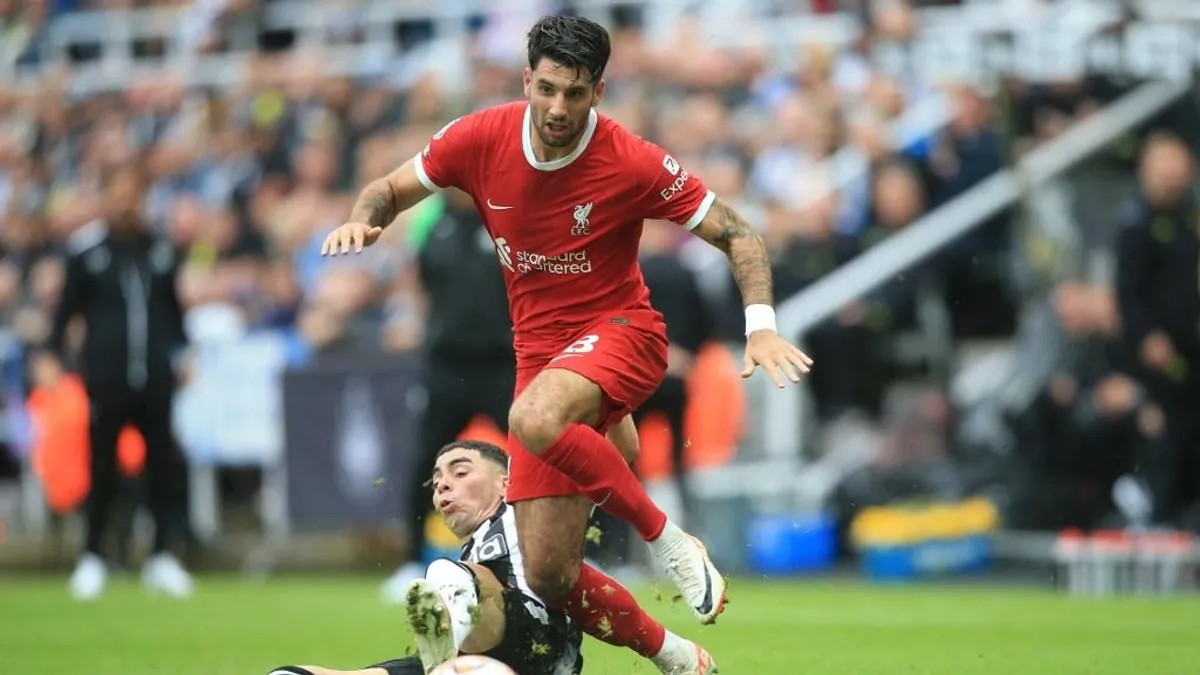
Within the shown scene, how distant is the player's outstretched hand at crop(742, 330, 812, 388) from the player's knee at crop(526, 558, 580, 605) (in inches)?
42.1

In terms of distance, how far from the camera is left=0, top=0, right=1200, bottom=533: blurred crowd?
17.9 meters

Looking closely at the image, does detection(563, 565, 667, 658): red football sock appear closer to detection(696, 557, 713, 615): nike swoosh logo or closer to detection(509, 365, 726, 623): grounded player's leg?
detection(509, 365, 726, 623): grounded player's leg

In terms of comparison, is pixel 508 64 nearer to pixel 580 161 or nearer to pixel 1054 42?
pixel 1054 42

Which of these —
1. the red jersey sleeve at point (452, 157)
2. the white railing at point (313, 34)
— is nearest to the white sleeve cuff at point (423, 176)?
the red jersey sleeve at point (452, 157)

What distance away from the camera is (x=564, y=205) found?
873cm

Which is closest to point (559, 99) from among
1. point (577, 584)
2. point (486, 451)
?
point (486, 451)

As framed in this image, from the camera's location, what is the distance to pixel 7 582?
59.7ft

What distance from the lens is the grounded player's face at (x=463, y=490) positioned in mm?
8797

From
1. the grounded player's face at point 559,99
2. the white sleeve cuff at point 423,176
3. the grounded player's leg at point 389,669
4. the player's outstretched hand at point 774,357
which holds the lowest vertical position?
the grounded player's leg at point 389,669

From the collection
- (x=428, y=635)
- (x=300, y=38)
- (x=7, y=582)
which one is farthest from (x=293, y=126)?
(x=428, y=635)

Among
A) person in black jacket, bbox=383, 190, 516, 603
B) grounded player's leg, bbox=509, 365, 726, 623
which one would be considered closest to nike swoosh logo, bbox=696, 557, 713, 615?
grounded player's leg, bbox=509, 365, 726, 623

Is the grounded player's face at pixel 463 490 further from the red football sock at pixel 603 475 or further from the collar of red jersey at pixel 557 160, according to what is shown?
the collar of red jersey at pixel 557 160

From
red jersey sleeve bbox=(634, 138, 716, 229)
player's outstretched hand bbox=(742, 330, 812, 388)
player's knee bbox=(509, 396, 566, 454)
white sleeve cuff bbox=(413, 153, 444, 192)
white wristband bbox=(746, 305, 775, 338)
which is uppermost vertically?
white sleeve cuff bbox=(413, 153, 444, 192)

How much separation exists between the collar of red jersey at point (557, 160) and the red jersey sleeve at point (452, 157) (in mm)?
231
